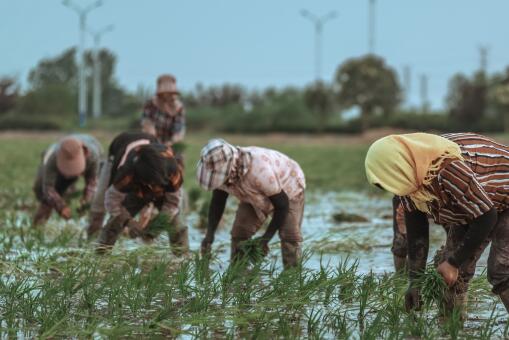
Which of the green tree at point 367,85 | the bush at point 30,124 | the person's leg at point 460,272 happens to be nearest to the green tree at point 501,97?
the green tree at point 367,85

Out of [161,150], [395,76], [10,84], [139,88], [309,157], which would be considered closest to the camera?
[161,150]

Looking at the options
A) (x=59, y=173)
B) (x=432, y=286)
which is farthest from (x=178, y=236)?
(x=432, y=286)

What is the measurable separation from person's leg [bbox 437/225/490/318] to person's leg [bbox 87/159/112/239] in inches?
156

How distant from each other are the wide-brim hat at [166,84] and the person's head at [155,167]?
322cm

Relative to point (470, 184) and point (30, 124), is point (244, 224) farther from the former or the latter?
point (30, 124)

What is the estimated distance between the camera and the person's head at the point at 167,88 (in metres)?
10.5

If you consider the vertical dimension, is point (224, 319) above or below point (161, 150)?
below

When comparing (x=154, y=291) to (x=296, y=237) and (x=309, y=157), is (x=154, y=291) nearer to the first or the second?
(x=296, y=237)

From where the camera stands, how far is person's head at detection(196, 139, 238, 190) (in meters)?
6.71

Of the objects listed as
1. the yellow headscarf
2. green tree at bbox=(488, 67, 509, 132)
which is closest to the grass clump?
the yellow headscarf

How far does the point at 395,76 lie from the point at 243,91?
2018cm

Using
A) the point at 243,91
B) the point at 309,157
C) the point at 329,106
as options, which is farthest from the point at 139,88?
the point at 309,157

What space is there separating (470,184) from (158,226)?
11.0ft

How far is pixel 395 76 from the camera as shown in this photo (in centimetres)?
5512
